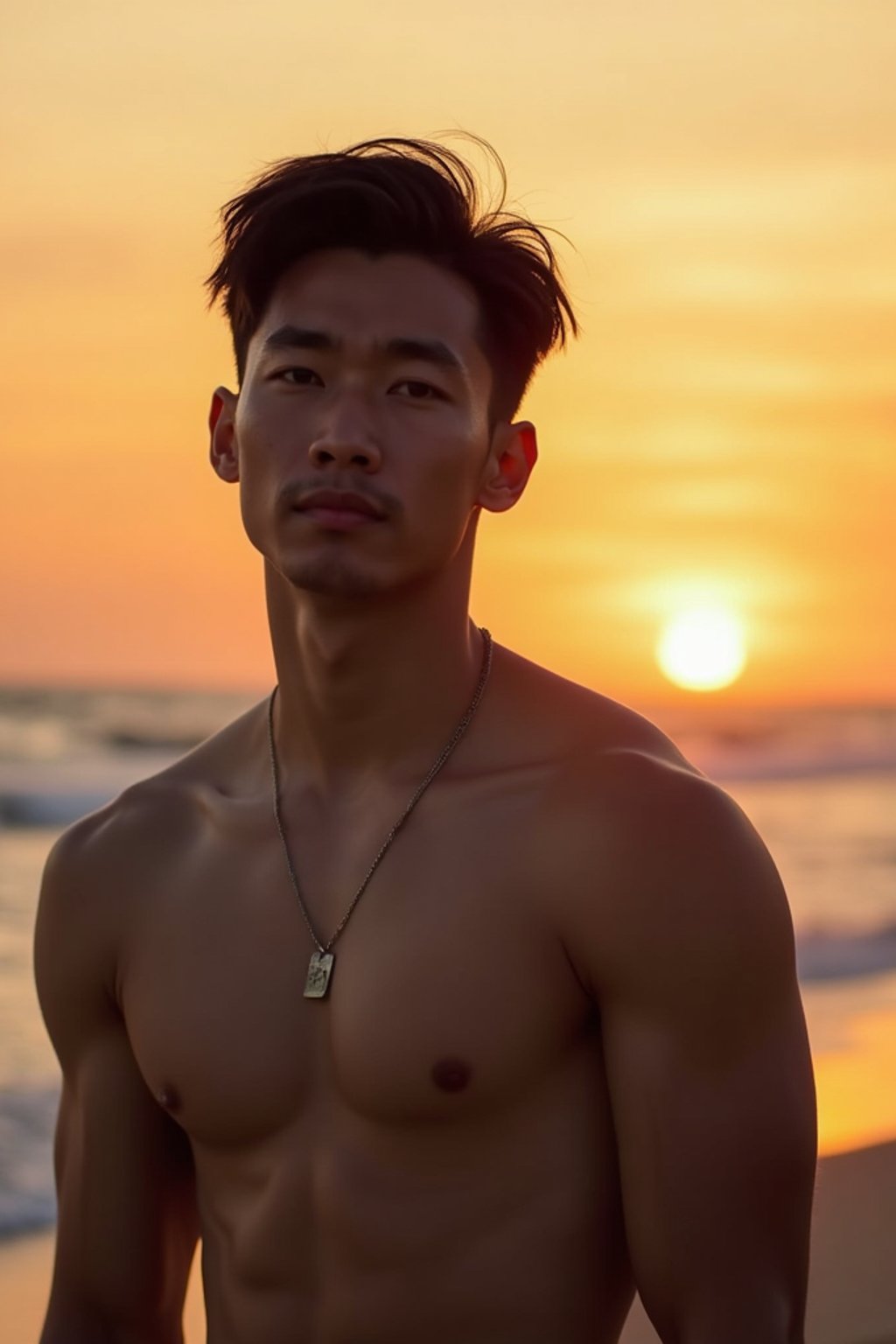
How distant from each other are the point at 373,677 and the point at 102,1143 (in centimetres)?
80

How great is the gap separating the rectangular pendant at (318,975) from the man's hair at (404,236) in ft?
2.66

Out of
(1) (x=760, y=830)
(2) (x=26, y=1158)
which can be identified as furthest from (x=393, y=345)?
(1) (x=760, y=830)

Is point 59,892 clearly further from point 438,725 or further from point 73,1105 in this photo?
point 438,725

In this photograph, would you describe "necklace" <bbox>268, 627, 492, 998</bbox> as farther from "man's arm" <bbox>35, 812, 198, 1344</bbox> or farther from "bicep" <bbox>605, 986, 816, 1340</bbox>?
"bicep" <bbox>605, 986, 816, 1340</bbox>

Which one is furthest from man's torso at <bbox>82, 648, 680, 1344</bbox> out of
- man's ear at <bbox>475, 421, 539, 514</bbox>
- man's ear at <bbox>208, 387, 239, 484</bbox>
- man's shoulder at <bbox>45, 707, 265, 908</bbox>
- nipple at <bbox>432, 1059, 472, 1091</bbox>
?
man's ear at <bbox>208, 387, 239, 484</bbox>

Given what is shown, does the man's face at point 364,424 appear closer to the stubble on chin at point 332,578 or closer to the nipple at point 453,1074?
the stubble on chin at point 332,578

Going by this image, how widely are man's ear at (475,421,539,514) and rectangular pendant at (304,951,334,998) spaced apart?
678mm

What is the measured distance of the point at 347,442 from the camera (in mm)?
2549

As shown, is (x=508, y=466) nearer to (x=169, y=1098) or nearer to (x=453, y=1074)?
(x=453, y=1074)

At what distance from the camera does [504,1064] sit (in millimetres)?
2496

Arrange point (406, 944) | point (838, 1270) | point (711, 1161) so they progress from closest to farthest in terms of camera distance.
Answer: point (711, 1161) → point (406, 944) → point (838, 1270)

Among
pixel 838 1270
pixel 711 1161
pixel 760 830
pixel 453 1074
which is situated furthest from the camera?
pixel 760 830

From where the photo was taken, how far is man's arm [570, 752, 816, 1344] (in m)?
2.39

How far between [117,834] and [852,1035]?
6027 mm
